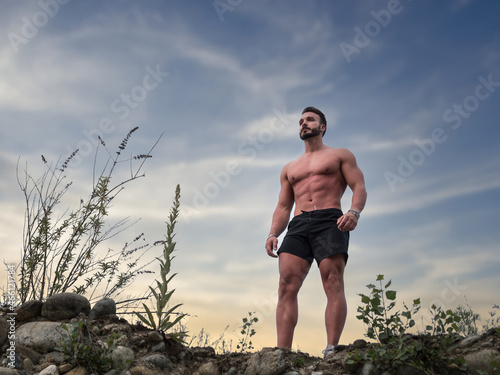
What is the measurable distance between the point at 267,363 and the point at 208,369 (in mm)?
671

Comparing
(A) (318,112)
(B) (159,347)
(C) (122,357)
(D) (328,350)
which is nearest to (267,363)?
(D) (328,350)

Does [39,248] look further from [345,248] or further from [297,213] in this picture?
[345,248]

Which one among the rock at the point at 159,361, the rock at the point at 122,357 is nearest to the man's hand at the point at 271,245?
the rock at the point at 159,361

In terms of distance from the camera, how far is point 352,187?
636 centimetres

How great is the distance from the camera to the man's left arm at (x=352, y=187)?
5.82m

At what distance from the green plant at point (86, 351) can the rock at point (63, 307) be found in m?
0.67

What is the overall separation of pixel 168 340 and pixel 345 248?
95.2 inches

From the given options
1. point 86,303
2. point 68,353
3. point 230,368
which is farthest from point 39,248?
point 230,368

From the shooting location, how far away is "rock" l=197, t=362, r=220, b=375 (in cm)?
488

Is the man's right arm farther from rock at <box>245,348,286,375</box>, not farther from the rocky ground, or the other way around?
rock at <box>245,348,286,375</box>

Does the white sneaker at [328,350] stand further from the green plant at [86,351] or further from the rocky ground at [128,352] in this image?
the green plant at [86,351]

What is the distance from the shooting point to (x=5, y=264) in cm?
657

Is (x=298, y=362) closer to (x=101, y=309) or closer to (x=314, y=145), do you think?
(x=101, y=309)

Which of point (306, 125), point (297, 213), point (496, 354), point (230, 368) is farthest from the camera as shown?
point (306, 125)
